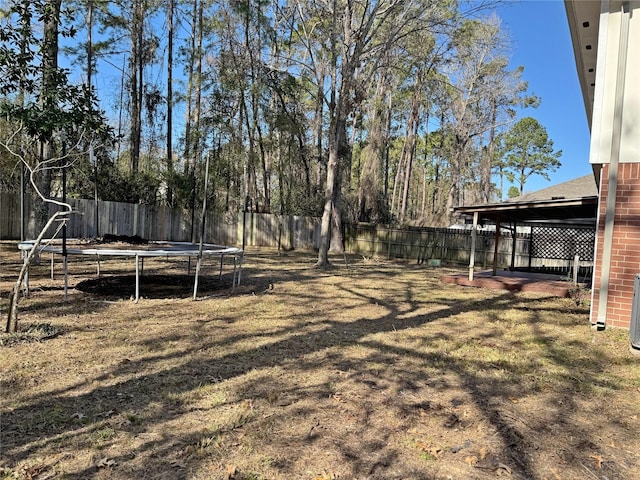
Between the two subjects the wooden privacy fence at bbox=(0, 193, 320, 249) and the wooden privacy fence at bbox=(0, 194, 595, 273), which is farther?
the wooden privacy fence at bbox=(0, 193, 320, 249)

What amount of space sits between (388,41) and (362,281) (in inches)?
282

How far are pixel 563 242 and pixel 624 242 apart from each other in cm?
1105

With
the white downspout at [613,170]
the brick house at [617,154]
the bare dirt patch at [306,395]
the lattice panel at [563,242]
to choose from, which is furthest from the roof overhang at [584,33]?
the lattice panel at [563,242]

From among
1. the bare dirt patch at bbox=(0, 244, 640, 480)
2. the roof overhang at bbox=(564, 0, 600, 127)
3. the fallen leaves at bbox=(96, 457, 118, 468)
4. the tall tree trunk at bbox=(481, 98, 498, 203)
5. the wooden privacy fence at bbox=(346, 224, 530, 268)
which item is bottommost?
the bare dirt patch at bbox=(0, 244, 640, 480)

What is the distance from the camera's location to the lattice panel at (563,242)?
14.6 m

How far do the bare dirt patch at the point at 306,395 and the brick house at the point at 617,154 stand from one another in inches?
28.1

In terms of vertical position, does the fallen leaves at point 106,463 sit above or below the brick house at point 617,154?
below

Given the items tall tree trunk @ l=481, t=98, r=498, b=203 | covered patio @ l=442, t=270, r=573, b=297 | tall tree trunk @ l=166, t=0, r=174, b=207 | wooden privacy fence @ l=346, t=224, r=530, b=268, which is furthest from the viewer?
tall tree trunk @ l=481, t=98, r=498, b=203

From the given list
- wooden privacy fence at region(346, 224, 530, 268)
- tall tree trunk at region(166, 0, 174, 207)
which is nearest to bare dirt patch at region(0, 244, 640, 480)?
wooden privacy fence at region(346, 224, 530, 268)

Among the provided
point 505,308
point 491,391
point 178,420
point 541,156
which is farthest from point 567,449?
point 541,156

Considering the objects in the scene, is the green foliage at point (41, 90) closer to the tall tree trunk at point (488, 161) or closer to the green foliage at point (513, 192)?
the tall tree trunk at point (488, 161)

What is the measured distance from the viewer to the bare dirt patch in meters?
2.26

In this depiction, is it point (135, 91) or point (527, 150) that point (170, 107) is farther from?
point (527, 150)

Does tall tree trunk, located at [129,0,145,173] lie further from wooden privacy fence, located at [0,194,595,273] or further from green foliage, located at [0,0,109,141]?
green foliage, located at [0,0,109,141]
